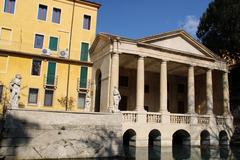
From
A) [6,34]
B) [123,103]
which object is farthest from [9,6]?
[123,103]

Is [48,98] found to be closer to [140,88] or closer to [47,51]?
[47,51]

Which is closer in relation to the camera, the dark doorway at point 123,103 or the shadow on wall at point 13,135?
the shadow on wall at point 13,135

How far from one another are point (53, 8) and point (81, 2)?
3121 mm

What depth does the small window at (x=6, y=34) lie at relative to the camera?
24.0m

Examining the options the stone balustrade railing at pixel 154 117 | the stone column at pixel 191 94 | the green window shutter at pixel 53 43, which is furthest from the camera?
the green window shutter at pixel 53 43

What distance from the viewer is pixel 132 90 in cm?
3053

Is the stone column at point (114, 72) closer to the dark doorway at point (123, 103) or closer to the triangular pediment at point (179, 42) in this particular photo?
the triangular pediment at point (179, 42)

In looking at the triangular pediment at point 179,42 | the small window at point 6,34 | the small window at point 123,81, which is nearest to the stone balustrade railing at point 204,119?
the triangular pediment at point 179,42

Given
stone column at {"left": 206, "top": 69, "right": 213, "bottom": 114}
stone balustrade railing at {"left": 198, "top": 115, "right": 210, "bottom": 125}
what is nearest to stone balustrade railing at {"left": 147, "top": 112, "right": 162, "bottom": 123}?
stone balustrade railing at {"left": 198, "top": 115, "right": 210, "bottom": 125}

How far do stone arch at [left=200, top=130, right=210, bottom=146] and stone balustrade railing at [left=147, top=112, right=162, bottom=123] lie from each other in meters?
5.78

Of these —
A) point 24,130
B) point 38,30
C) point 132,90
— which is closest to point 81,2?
point 38,30

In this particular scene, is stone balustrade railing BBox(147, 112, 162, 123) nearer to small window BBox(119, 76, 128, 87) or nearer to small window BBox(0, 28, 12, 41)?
small window BBox(119, 76, 128, 87)

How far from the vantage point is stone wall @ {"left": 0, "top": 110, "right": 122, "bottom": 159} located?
1457 centimetres

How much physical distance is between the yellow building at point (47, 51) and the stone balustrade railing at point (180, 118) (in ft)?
29.4
